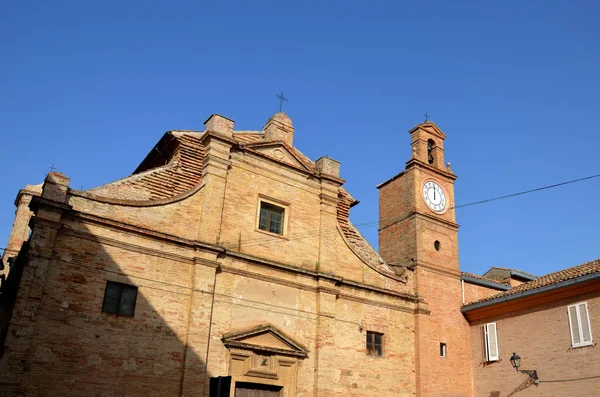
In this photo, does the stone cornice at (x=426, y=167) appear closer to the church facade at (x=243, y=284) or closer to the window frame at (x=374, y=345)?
the church facade at (x=243, y=284)

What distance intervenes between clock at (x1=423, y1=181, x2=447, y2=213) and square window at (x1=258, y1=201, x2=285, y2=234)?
6.04 m

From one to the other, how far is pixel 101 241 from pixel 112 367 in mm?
2972

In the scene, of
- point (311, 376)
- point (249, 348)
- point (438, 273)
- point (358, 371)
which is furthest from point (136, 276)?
point (438, 273)

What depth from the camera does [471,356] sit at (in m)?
19.5

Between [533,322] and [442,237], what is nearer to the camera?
[533,322]

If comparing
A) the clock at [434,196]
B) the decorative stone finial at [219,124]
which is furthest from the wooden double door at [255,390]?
the clock at [434,196]

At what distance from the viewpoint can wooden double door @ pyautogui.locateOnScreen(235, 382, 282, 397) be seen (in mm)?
14967

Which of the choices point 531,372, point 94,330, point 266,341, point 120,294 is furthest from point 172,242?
point 531,372

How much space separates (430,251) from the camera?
19.8 metres

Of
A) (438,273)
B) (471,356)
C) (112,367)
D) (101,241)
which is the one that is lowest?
(112,367)

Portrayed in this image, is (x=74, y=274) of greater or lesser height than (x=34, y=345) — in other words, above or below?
above

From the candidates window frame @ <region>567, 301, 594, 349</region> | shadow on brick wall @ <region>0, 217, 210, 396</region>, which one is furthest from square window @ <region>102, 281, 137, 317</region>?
window frame @ <region>567, 301, 594, 349</region>

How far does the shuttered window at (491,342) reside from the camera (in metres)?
18.6

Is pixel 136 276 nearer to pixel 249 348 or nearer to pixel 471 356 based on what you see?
pixel 249 348
